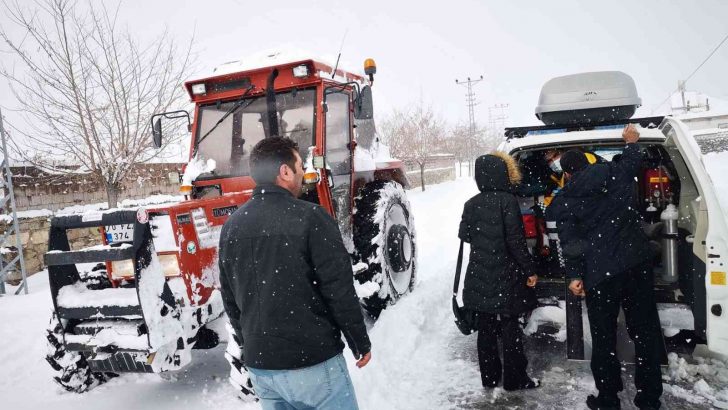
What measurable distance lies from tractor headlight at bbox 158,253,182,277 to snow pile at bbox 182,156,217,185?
A: 1.23m

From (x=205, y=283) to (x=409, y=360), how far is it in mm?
1894

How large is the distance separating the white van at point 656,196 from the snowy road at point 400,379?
40cm

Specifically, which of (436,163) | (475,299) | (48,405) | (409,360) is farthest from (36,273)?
(436,163)

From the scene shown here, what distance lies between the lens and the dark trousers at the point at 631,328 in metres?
2.91

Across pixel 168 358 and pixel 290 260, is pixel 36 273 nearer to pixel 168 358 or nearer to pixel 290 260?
pixel 168 358

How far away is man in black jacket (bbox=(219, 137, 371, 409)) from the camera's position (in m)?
1.85

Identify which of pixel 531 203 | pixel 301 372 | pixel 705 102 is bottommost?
pixel 301 372

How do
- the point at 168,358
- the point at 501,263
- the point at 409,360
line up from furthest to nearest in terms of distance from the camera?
the point at 409,360
the point at 501,263
the point at 168,358

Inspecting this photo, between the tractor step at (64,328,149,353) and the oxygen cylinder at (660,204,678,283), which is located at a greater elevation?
the oxygen cylinder at (660,204,678,283)

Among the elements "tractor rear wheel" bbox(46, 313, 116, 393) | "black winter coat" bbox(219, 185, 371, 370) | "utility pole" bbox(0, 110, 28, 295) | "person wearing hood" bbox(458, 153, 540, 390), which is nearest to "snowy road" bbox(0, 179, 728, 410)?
"tractor rear wheel" bbox(46, 313, 116, 393)

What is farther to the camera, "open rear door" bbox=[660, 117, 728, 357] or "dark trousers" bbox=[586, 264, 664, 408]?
"dark trousers" bbox=[586, 264, 664, 408]

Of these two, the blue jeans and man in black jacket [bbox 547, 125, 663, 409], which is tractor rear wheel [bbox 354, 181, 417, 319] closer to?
man in black jacket [bbox 547, 125, 663, 409]

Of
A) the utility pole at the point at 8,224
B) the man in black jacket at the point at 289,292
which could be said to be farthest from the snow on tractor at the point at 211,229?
the utility pole at the point at 8,224

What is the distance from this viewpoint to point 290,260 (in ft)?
6.06
